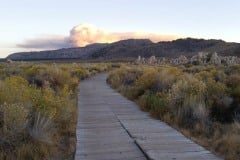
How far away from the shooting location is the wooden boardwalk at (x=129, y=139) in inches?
337

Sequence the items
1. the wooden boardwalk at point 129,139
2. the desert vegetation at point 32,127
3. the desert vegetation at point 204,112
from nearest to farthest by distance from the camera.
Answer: the wooden boardwalk at point 129,139 → the desert vegetation at point 32,127 → the desert vegetation at point 204,112

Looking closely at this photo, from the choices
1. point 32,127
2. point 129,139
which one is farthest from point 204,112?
point 32,127

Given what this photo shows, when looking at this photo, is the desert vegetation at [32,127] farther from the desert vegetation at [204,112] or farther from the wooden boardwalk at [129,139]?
the desert vegetation at [204,112]

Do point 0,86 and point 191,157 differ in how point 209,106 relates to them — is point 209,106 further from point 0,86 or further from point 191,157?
point 0,86

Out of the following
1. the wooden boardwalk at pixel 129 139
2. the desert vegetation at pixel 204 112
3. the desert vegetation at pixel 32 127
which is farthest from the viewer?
the desert vegetation at pixel 204 112

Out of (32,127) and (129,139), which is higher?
(32,127)

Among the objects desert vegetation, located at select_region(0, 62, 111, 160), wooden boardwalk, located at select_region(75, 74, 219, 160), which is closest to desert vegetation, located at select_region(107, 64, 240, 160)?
wooden boardwalk, located at select_region(75, 74, 219, 160)

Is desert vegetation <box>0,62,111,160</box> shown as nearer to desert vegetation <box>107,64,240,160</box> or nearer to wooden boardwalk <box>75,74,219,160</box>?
wooden boardwalk <box>75,74,219,160</box>

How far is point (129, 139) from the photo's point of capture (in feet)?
33.1

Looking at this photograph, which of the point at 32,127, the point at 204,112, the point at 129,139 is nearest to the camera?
the point at 32,127

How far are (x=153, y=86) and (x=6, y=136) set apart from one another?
11.4 meters

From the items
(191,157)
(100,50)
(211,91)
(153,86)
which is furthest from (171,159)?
(100,50)

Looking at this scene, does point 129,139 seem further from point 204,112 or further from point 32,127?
point 204,112

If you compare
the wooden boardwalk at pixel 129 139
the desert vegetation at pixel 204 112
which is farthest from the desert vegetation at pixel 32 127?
the desert vegetation at pixel 204 112
